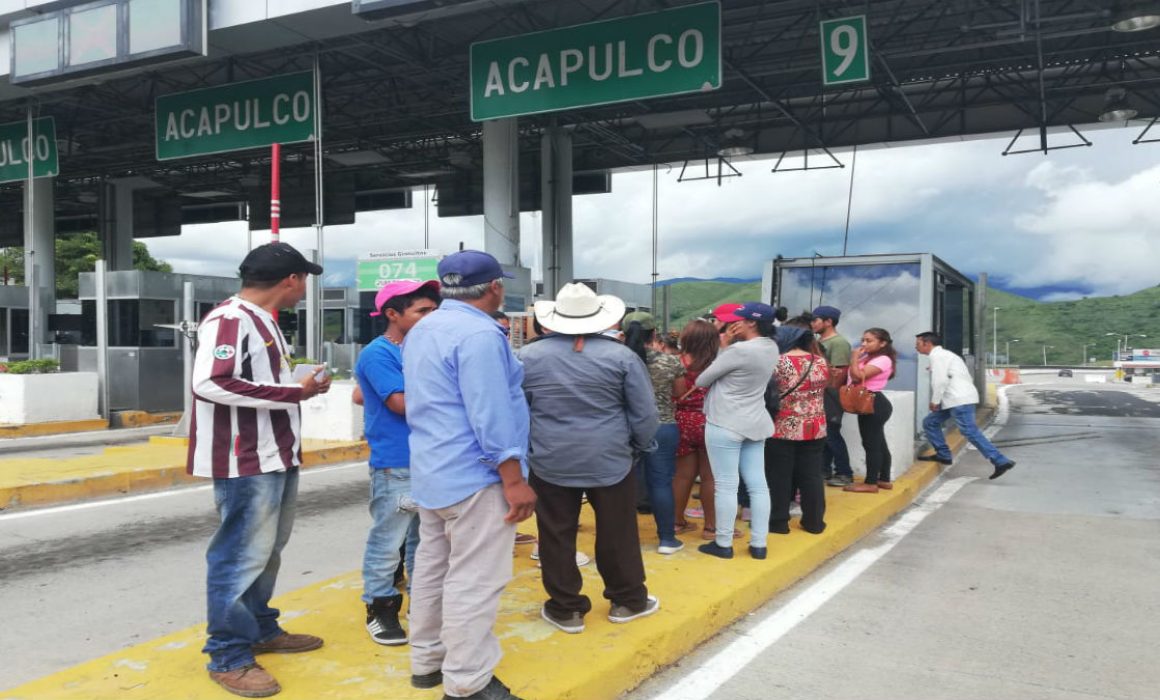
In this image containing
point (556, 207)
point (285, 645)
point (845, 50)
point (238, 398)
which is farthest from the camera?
point (556, 207)

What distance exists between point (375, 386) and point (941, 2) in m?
14.3

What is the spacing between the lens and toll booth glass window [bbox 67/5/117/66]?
13.8 metres

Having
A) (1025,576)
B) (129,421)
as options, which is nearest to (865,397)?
(1025,576)

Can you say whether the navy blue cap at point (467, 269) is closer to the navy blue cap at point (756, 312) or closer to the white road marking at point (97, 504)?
the navy blue cap at point (756, 312)

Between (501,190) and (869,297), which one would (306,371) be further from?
(501,190)

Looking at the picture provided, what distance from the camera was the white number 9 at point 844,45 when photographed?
39.4ft

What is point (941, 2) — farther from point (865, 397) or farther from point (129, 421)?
point (129, 421)

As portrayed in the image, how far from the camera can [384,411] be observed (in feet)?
12.7

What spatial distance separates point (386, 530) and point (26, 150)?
18115mm

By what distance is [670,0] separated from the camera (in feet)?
46.8

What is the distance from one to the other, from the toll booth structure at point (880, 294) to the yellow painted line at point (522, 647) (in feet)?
21.2

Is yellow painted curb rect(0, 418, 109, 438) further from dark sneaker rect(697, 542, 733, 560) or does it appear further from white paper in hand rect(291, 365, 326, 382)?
white paper in hand rect(291, 365, 326, 382)

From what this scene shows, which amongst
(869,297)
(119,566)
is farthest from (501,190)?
(119,566)

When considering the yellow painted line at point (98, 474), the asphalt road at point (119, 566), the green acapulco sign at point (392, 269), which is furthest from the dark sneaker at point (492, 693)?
the green acapulco sign at point (392, 269)
